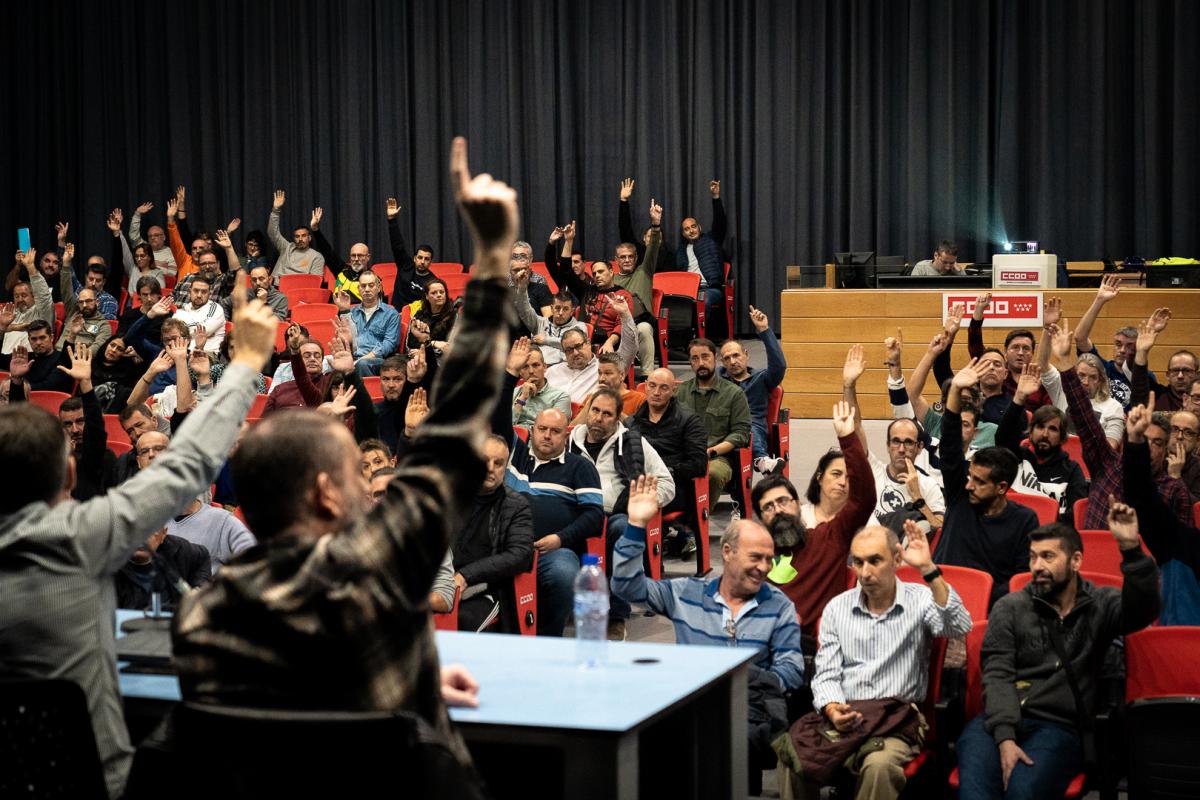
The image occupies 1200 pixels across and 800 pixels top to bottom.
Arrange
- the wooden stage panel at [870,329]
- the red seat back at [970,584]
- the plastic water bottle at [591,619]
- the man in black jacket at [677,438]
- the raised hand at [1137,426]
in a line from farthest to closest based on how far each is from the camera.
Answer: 1. the wooden stage panel at [870,329]
2. the man in black jacket at [677,438]
3. the raised hand at [1137,426]
4. the red seat back at [970,584]
5. the plastic water bottle at [591,619]

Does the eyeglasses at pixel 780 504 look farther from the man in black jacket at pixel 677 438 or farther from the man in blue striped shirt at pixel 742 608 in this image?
the man in black jacket at pixel 677 438

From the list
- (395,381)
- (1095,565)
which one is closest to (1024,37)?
(395,381)

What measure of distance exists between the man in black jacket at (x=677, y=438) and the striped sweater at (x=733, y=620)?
101 inches

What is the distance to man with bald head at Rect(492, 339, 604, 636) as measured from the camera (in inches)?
220

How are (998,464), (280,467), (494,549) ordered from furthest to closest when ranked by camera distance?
(494,549) → (998,464) → (280,467)

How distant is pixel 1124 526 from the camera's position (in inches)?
148

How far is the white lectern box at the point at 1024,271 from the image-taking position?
9.76 meters

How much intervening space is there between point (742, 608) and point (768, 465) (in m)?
3.44

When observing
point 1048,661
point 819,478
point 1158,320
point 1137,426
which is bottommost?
point 1048,661

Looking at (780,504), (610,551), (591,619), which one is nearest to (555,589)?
(610,551)

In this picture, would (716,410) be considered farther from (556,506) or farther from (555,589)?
(555,589)

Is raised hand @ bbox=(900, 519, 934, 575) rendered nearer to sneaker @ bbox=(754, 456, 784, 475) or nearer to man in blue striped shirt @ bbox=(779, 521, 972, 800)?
man in blue striped shirt @ bbox=(779, 521, 972, 800)

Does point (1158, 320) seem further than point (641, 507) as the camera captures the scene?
Yes

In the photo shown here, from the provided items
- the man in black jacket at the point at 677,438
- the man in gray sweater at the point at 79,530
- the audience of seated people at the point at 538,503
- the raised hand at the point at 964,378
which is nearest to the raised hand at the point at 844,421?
the audience of seated people at the point at 538,503
